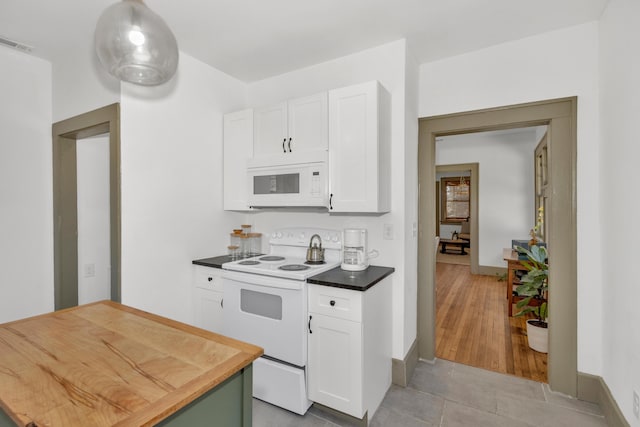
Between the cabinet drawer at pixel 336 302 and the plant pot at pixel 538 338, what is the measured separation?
218cm

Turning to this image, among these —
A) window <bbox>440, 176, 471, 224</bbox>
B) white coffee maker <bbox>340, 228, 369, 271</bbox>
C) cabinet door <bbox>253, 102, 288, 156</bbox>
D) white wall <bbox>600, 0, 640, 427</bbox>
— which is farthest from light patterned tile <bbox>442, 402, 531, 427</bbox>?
window <bbox>440, 176, 471, 224</bbox>

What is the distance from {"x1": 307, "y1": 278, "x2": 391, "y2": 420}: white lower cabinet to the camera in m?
1.95

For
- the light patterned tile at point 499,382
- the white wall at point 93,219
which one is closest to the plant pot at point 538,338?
the light patterned tile at point 499,382

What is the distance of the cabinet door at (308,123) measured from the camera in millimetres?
2434

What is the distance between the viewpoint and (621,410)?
1.85 metres

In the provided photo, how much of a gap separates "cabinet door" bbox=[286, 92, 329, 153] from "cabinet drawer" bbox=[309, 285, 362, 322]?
3.51ft

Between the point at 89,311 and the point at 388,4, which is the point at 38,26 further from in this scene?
the point at 388,4

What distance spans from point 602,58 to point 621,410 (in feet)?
7.22

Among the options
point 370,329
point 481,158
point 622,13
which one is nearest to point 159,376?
point 370,329

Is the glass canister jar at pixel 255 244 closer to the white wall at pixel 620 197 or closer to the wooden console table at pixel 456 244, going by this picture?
the white wall at pixel 620 197

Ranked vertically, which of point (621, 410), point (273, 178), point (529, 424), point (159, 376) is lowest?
point (529, 424)

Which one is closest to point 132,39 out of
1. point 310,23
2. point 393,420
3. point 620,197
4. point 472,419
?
point 310,23

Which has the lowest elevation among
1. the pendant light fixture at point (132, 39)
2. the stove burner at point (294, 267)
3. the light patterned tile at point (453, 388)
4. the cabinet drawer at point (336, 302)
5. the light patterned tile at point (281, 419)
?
the light patterned tile at point (281, 419)

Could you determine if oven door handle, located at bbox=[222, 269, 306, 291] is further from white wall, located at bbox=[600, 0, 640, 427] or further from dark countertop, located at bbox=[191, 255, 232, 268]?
white wall, located at bbox=[600, 0, 640, 427]
